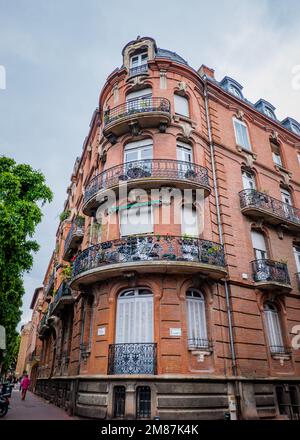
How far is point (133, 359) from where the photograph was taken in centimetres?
1000

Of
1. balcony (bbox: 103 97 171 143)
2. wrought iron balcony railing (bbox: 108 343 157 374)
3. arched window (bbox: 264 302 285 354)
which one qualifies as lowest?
wrought iron balcony railing (bbox: 108 343 157 374)

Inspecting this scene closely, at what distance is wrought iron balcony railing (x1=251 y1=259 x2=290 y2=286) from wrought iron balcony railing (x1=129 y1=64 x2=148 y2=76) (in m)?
11.2

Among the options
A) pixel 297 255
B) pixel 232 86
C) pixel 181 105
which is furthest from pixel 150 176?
pixel 232 86

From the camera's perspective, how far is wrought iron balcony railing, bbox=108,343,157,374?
9.82 m

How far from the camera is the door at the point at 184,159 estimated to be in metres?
13.1

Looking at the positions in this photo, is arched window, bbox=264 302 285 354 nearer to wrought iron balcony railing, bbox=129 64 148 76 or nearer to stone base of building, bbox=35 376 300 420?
stone base of building, bbox=35 376 300 420

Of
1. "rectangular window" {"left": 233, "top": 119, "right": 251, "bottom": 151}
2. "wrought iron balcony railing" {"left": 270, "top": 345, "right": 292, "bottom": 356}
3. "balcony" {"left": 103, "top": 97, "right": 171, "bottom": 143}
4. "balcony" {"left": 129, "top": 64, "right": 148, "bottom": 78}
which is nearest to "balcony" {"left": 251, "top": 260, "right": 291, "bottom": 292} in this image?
"wrought iron balcony railing" {"left": 270, "top": 345, "right": 292, "bottom": 356}

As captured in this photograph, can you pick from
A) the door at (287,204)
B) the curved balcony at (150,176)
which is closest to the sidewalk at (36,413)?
the curved balcony at (150,176)

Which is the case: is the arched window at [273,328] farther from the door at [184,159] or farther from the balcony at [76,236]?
the balcony at [76,236]

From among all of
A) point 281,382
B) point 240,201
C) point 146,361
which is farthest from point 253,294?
point 146,361

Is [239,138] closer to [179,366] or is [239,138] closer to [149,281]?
[149,281]

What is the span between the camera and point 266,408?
10797 millimetres

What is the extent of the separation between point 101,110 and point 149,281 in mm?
11621

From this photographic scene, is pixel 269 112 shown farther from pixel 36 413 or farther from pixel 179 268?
pixel 36 413
